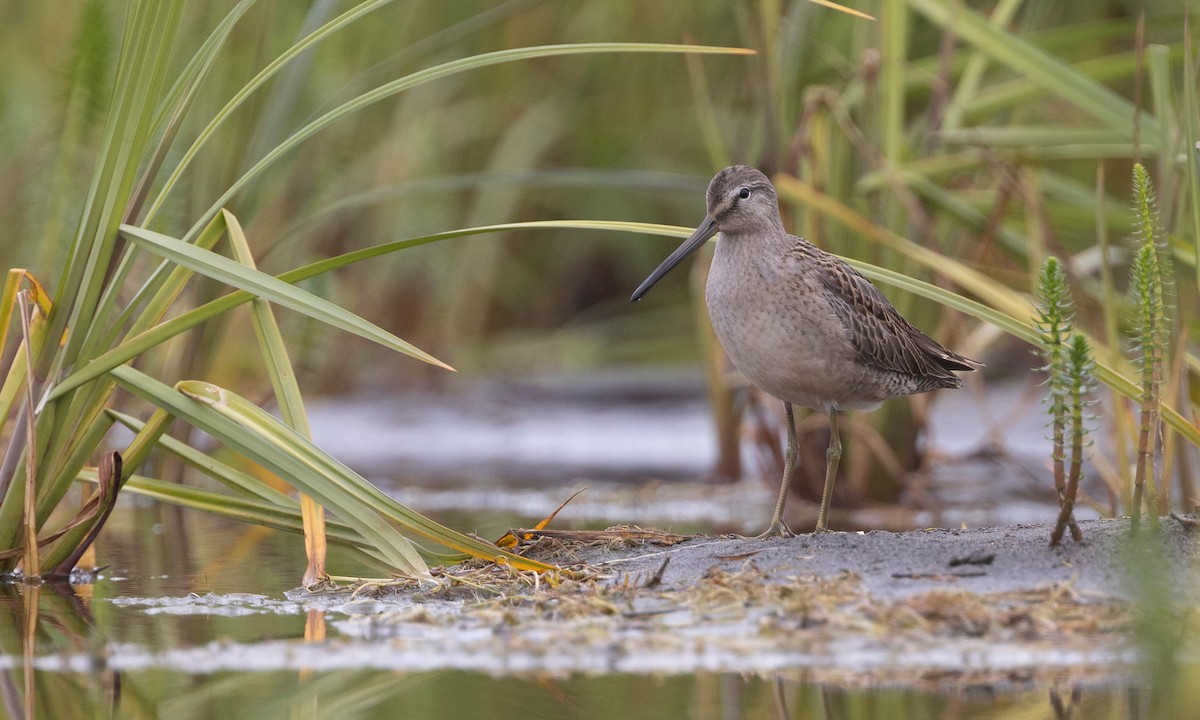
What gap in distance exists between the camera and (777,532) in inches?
168

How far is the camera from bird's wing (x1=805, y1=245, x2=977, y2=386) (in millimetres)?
4379

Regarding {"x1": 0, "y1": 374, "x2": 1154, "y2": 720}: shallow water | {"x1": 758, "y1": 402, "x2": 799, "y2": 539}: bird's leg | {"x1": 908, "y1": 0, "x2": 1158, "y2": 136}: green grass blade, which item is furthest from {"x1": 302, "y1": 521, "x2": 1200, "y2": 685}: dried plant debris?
{"x1": 908, "y1": 0, "x2": 1158, "y2": 136}: green grass blade

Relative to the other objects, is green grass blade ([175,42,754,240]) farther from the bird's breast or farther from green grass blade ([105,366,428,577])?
the bird's breast

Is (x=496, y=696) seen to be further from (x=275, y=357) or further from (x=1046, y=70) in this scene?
(x=1046, y=70)

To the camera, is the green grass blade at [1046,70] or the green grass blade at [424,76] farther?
the green grass blade at [1046,70]

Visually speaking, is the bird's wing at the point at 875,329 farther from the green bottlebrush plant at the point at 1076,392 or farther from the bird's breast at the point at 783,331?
the green bottlebrush plant at the point at 1076,392

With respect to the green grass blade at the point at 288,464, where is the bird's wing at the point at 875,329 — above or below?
above

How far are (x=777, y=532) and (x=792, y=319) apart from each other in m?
0.62

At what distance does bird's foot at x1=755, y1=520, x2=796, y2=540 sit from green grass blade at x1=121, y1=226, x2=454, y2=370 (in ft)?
3.77

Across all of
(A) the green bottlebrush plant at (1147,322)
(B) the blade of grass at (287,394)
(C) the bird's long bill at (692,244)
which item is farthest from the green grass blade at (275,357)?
(A) the green bottlebrush plant at (1147,322)

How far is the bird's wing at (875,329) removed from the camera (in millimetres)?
4379

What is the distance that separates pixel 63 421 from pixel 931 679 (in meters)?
2.38

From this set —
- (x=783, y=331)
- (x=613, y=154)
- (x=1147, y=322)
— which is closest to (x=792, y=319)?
(x=783, y=331)

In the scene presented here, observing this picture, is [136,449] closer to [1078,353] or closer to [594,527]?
[594,527]
